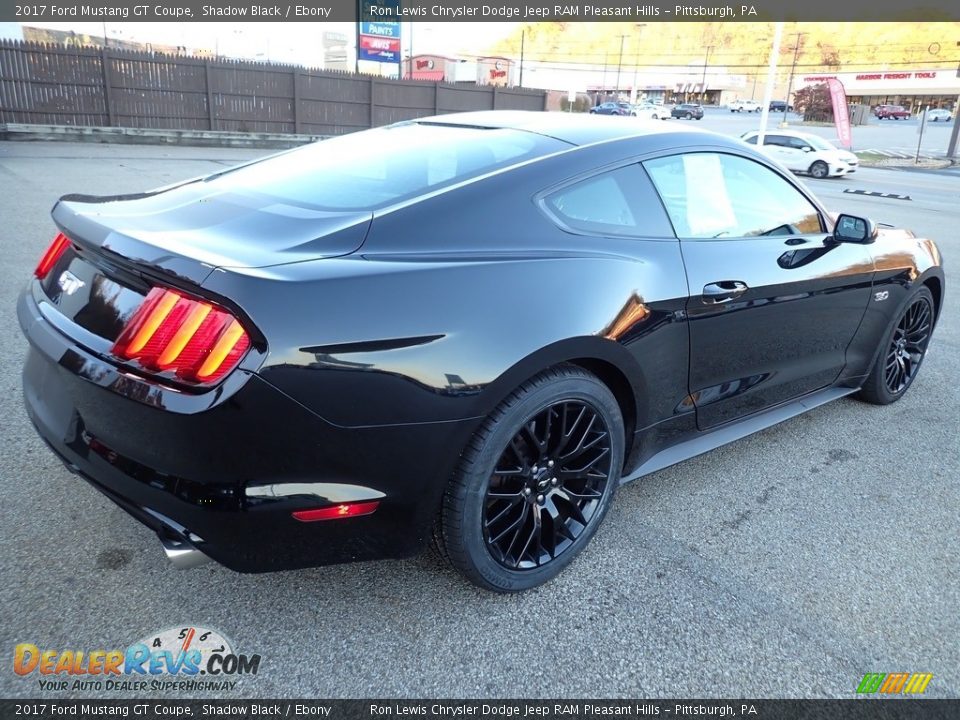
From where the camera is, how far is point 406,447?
2.03m

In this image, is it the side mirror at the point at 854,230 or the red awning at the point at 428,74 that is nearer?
the side mirror at the point at 854,230

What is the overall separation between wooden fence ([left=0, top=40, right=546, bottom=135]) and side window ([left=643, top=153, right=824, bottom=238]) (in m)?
21.9

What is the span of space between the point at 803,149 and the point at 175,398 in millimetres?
26023

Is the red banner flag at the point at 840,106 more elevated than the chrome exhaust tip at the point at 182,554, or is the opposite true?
the red banner flag at the point at 840,106

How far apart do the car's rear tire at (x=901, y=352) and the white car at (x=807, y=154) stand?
20.8 metres

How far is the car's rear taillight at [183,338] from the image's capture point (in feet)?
5.97

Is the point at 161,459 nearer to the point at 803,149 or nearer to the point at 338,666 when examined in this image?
the point at 338,666

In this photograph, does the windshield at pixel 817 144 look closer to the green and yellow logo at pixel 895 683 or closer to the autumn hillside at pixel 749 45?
the green and yellow logo at pixel 895 683

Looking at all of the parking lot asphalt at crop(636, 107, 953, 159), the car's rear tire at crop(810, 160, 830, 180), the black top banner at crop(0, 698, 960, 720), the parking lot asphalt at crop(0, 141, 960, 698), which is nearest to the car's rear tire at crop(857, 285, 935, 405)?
the parking lot asphalt at crop(0, 141, 960, 698)

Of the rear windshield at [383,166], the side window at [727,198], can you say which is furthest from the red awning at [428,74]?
the rear windshield at [383,166]

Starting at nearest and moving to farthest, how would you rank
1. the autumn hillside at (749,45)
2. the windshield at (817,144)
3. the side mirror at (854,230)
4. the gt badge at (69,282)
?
1. the gt badge at (69,282)
2. the side mirror at (854,230)
3. the windshield at (817,144)
4. the autumn hillside at (749,45)

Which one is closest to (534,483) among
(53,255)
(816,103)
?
(53,255)

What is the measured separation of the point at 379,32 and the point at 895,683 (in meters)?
31.3

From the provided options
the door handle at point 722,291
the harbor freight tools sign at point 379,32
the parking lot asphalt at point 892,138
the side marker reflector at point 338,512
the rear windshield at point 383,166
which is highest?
the harbor freight tools sign at point 379,32
